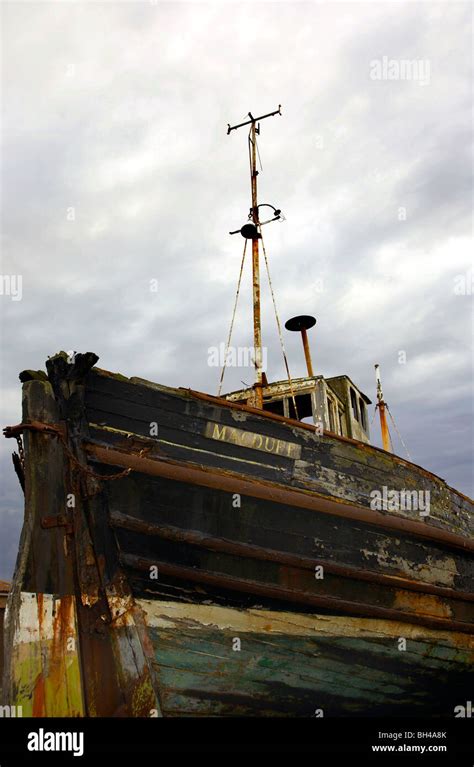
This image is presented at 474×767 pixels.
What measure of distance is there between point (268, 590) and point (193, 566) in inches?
30.4

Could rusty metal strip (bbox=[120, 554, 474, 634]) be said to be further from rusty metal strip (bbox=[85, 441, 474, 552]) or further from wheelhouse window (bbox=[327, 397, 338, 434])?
wheelhouse window (bbox=[327, 397, 338, 434])

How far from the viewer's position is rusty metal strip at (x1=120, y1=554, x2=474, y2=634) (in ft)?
16.7

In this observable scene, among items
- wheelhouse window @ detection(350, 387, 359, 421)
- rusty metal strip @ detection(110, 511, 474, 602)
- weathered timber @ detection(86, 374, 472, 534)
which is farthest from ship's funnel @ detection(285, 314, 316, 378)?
rusty metal strip @ detection(110, 511, 474, 602)

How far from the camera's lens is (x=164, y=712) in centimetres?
495

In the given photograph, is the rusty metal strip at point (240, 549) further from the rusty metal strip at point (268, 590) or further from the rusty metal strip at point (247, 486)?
the rusty metal strip at point (247, 486)

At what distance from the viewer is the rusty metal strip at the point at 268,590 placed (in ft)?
16.7

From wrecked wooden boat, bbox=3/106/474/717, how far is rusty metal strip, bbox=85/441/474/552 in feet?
0.07

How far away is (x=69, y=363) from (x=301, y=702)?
13.4 ft

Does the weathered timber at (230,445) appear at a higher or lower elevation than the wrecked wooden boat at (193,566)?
higher

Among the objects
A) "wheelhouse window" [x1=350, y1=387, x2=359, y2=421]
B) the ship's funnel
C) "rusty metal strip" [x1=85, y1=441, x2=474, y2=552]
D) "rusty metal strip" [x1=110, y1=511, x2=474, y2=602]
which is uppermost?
the ship's funnel

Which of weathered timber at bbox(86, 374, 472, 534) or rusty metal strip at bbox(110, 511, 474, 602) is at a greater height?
weathered timber at bbox(86, 374, 472, 534)

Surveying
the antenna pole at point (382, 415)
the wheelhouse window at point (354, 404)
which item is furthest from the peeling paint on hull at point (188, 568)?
the antenna pole at point (382, 415)

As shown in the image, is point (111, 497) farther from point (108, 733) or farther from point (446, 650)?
point (446, 650)

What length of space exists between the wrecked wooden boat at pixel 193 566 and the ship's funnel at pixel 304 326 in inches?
178
